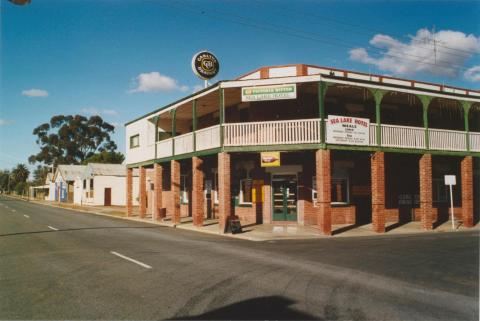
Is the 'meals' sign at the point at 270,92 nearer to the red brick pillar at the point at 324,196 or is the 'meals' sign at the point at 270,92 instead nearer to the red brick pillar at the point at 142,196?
the red brick pillar at the point at 324,196

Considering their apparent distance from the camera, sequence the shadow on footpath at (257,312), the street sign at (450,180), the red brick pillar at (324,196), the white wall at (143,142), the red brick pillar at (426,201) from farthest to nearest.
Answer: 1. the white wall at (143,142)
2. the red brick pillar at (426,201)
3. the street sign at (450,180)
4. the red brick pillar at (324,196)
5. the shadow on footpath at (257,312)

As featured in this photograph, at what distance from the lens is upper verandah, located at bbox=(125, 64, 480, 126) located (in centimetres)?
1819

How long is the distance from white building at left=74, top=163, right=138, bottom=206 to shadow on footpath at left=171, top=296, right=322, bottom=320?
47.7 metres

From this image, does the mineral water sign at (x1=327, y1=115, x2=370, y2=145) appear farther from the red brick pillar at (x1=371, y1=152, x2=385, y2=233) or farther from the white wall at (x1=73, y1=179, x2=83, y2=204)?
the white wall at (x1=73, y1=179, x2=83, y2=204)

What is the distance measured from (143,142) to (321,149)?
1547 centimetres

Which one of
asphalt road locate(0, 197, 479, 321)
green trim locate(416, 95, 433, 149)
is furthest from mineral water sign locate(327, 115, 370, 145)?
asphalt road locate(0, 197, 479, 321)

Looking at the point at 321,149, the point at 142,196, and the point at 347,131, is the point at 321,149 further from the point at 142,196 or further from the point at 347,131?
the point at 142,196

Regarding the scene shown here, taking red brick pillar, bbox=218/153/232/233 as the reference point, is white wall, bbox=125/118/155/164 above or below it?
above

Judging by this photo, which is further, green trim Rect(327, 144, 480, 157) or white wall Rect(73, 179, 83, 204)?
white wall Rect(73, 179, 83, 204)

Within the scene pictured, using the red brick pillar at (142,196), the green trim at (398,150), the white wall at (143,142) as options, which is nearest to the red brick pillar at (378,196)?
the green trim at (398,150)

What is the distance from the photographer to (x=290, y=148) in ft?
59.4

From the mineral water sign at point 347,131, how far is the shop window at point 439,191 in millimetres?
8818

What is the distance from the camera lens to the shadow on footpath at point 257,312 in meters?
5.75

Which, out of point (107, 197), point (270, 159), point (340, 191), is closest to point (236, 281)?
point (270, 159)
